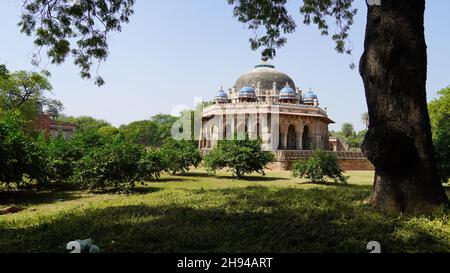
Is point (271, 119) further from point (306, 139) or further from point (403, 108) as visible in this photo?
point (403, 108)

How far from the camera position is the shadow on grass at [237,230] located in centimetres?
408

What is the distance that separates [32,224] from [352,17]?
933 centimetres

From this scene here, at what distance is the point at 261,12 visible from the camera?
975cm

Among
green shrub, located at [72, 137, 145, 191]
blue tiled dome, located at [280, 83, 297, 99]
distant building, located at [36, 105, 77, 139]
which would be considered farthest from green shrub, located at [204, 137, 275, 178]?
distant building, located at [36, 105, 77, 139]

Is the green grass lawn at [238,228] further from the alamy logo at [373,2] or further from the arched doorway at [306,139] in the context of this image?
the arched doorway at [306,139]

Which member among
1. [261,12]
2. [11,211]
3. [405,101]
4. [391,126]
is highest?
[261,12]

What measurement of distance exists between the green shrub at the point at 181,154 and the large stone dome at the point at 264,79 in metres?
21.3

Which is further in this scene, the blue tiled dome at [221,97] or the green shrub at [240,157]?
the blue tiled dome at [221,97]

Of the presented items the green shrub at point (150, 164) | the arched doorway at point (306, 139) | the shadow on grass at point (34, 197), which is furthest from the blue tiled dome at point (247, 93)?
the shadow on grass at point (34, 197)

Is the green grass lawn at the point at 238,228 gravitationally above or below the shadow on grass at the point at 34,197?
above

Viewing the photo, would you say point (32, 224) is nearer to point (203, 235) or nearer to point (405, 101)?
point (203, 235)

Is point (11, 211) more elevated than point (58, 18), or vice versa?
point (58, 18)

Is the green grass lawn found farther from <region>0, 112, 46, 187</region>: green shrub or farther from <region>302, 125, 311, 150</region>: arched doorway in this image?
<region>302, 125, 311, 150</region>: arched doorway

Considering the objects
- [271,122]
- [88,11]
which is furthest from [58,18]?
[271,122]
